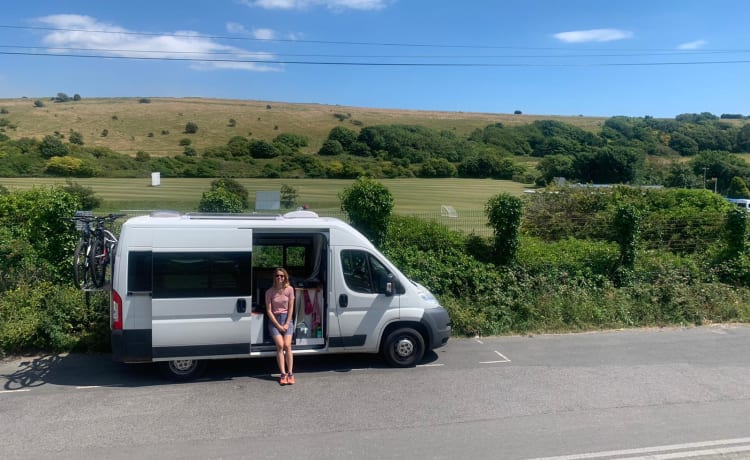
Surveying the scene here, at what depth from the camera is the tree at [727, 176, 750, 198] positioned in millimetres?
45700

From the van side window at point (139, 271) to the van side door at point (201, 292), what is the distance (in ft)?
0.32

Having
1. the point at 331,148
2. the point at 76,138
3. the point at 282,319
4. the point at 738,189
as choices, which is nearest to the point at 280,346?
the point at 282,319

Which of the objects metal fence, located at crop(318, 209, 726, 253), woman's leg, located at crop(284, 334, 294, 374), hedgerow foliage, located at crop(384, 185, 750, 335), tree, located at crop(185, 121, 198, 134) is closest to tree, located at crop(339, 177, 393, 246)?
hedgerow foliage, located at crop(384, 185, 750, 335)

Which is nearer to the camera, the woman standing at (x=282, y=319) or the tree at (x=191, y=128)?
the woman standing at (x=282, y=319)

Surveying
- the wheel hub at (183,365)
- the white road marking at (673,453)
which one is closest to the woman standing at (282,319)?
the wheel hub at (183,365)

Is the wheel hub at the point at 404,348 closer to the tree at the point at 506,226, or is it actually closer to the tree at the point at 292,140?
the tree at the point at 506,226

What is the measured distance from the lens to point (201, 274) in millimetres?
7473

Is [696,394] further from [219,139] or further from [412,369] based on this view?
[219,139]

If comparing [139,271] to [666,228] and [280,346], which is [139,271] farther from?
[666,228]

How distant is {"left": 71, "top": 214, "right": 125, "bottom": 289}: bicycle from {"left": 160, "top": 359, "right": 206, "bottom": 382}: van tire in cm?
186

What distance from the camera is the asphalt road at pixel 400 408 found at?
5531 mm

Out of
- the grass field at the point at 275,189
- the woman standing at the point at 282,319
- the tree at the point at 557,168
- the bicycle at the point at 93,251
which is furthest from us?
the tree at the point at 557,168

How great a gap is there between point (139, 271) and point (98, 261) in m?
1.61

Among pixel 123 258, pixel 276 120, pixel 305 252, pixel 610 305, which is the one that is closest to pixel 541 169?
pixel 276 120
